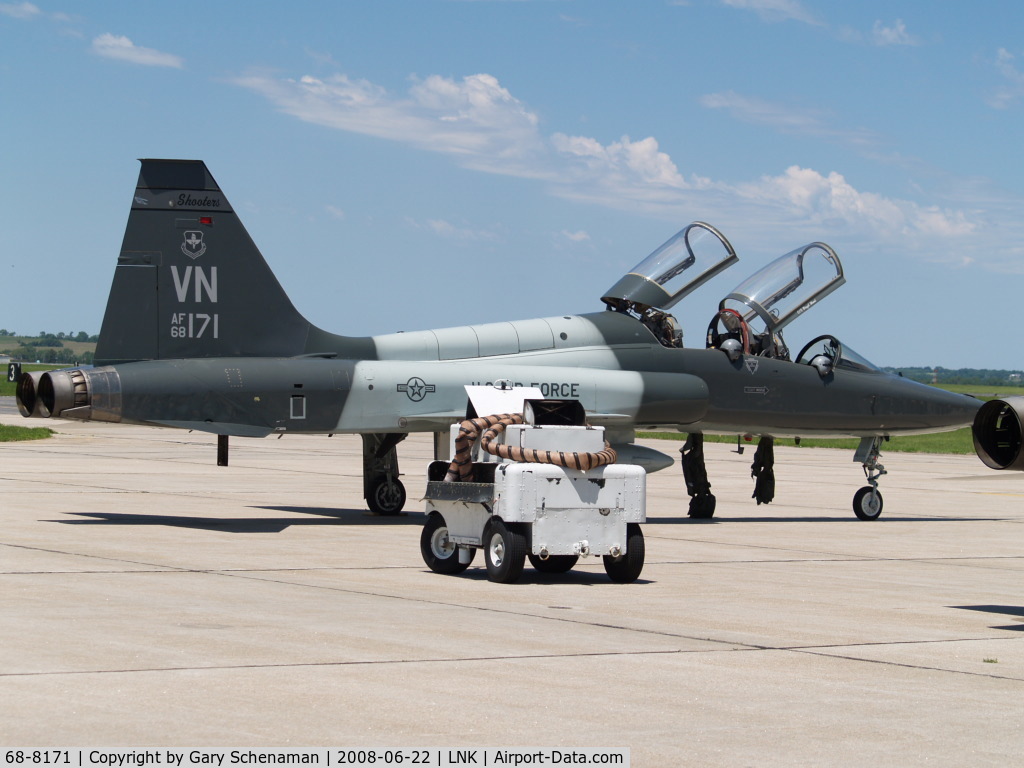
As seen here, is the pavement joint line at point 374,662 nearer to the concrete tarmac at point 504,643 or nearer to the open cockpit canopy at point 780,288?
the concrete tarmac at point 504,643

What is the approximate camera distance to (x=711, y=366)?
21.7m

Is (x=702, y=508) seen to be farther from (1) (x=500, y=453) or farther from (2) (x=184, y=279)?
(1) (x=500, y=453)

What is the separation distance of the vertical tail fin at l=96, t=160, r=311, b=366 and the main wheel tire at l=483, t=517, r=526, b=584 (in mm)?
7020

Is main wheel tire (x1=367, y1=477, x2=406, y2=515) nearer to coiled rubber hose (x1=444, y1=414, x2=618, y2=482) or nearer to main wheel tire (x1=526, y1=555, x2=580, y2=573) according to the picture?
coiled rubber hose (x1=444, y1=414, x2=618, y2=482)

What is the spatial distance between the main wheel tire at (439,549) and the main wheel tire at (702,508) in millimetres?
8966

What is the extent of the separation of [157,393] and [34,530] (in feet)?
7.75

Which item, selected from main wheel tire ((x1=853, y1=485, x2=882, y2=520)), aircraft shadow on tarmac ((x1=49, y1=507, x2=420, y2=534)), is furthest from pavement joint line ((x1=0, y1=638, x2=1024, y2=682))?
main wheel tire ((x1=853, y1=485, x2=882, y2=520))

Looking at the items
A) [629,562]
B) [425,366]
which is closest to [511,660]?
[629,562]

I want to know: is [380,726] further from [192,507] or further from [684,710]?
[192,507]

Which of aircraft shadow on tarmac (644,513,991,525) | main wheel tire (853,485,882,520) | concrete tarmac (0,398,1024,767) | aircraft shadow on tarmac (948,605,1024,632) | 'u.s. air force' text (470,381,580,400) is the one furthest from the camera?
main wheel tire (853,485,882,520)

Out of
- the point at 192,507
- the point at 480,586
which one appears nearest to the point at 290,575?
the point at 480,586

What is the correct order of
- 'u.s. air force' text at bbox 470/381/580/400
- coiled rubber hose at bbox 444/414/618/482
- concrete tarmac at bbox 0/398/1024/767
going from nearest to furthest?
concrete tarmac at bbox 0/398/1024/767
coiled rubber hose at bbox 444/414/618/482
'u.s. air force' text at bbox 470/381/580/400

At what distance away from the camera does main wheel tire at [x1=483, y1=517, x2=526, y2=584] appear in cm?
1265

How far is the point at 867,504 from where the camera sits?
74.2 ft
